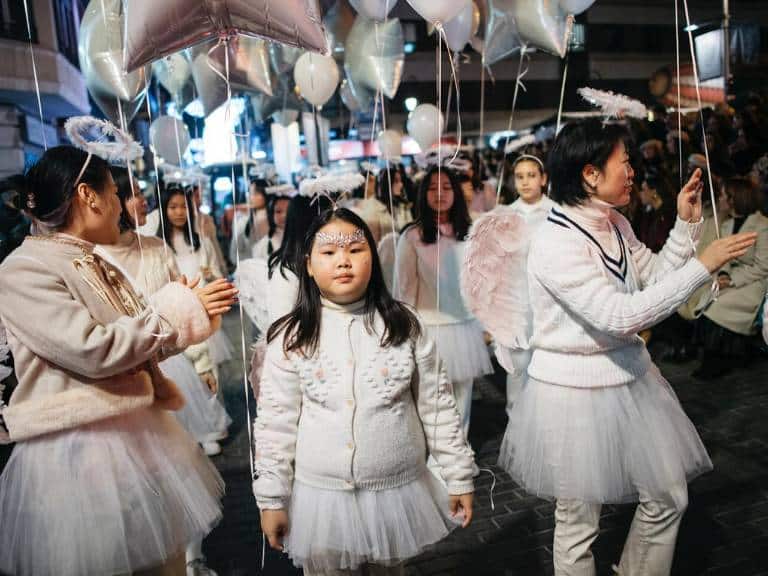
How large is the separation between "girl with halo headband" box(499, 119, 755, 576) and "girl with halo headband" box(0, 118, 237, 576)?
1.25 m

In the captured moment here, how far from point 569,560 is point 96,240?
2.17m

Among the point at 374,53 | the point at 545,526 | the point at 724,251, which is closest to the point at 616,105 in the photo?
the point at 724,251

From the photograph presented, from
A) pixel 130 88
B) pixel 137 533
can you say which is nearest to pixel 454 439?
pixel 137 533

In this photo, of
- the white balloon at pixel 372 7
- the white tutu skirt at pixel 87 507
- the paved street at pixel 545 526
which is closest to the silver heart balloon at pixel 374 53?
the white balloon at pixel 372 7

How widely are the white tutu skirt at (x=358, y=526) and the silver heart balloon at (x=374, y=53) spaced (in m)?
4.00

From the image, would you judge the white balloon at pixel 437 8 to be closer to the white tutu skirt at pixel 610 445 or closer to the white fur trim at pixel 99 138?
the white fur trim at pixel 99 138

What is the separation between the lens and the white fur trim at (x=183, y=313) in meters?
2.05

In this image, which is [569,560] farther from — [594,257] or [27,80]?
[27,80]

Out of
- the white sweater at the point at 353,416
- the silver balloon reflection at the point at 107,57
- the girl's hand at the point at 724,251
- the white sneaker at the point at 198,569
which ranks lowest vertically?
the white sneaker at the point at 198,569

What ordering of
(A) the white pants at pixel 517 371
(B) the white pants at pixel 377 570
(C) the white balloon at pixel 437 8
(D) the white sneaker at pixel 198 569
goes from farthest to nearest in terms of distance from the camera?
(A) the white pants at pixel 517 371, (C) the white balloon at pixel 437 8, (D) the white sneaker at pixel 198 569, (B) the white pants at pixel 377 570

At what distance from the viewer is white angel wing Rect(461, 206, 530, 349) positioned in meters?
3.07

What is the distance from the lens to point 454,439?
220 cm

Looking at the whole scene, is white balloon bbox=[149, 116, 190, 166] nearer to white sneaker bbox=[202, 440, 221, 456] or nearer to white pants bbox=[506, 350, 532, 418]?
white sneaker bbox=[202, 440, 221, 456]

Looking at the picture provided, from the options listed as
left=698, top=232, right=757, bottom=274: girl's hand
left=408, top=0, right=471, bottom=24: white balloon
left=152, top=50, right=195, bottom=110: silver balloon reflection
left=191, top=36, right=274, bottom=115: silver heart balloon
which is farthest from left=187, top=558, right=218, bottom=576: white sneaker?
left=152, top=50, right=195, bottom=110: silver balloon reflection
